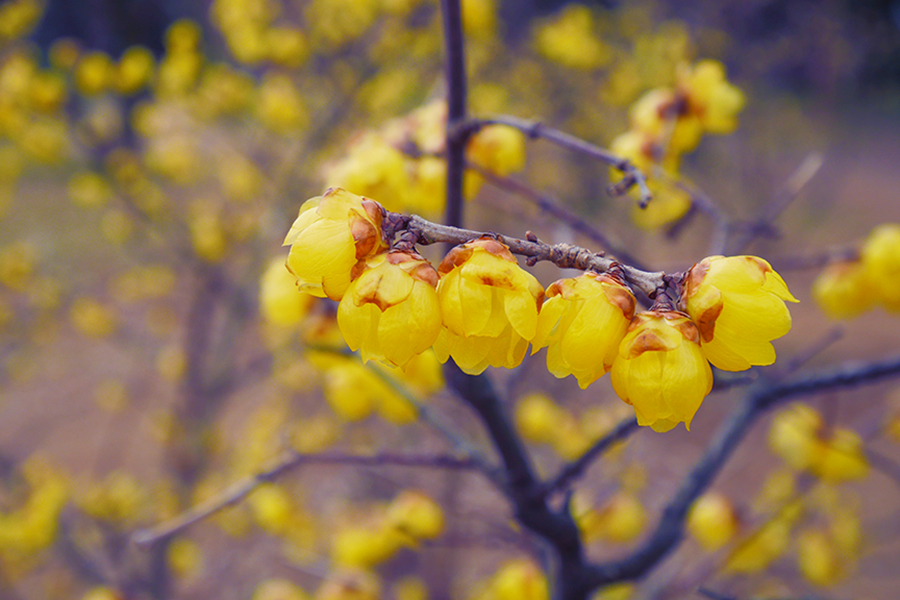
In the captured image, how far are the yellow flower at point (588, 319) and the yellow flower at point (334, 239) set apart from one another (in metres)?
0.16

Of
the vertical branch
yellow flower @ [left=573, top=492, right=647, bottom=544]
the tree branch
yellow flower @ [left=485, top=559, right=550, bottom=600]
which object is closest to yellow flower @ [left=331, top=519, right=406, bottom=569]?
yellow flower @ [left=485, top=559, right=550, bottom=600]

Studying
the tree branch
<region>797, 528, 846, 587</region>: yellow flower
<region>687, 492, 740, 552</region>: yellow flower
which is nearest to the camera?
the tree branch

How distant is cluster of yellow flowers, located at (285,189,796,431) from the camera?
42 centimetres

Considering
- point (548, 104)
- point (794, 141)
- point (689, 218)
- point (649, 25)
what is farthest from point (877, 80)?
point (689, 218)

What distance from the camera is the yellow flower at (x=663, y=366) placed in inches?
16.3

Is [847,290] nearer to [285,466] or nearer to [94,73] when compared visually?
[285,466]

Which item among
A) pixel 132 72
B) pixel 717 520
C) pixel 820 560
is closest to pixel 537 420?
pixel 717 520

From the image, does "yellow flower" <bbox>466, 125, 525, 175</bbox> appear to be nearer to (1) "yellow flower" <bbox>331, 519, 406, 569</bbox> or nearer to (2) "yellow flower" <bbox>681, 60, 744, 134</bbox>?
(2) "yellow flower" <bbox>681, 60, 744, 134</bbox>

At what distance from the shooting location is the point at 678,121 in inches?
Answer: 39.9

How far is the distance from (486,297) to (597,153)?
288mm

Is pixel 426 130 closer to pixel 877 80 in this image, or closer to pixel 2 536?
pixel 2 536

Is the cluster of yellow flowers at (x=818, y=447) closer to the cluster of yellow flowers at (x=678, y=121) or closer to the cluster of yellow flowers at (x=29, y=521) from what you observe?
the cluster of yellow flowers at (x=678, y=121)

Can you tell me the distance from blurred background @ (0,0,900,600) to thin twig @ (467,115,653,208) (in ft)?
0.45

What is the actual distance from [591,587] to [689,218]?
0.62m
